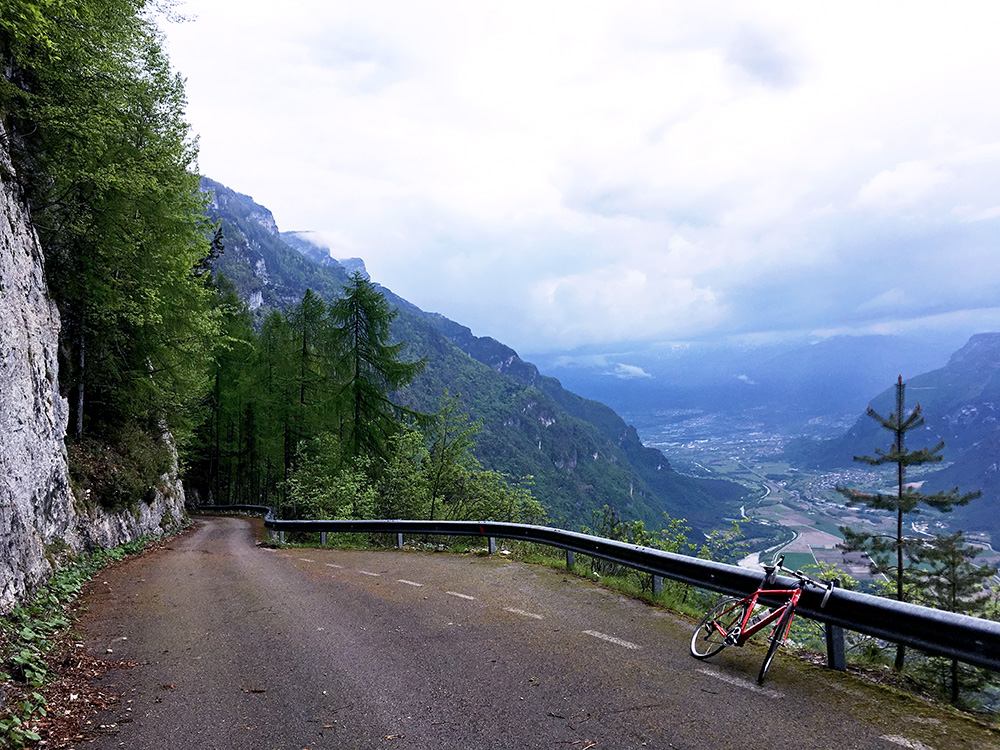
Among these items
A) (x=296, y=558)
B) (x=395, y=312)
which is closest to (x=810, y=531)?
(x=395, y=312)

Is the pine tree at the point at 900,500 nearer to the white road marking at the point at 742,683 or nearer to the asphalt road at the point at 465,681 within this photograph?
the asphalt road at the point at 465,681

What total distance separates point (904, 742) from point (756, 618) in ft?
5.25

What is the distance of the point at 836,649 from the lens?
4.82 meters

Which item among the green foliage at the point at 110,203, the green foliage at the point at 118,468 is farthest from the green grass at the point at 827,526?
the green foliage at the point at 110,203

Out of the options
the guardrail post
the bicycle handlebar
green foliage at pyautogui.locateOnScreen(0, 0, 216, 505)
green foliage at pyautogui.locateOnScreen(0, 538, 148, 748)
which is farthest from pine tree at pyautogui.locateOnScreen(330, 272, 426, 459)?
the guardrail post

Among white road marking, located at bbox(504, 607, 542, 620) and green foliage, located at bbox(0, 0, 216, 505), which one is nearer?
white road marking, located at bbox(504, 607, 542, 620)

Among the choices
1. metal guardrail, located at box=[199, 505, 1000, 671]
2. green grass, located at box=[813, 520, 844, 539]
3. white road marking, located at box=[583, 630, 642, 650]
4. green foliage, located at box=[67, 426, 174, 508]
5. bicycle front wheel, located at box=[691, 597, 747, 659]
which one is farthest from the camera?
green grass, located at box=[813, 520, 844, 539]

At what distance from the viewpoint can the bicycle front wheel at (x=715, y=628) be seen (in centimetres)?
518

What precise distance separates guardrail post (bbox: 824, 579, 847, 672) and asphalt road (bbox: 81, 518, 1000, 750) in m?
0.23

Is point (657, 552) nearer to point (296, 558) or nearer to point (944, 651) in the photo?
point (944, 651)

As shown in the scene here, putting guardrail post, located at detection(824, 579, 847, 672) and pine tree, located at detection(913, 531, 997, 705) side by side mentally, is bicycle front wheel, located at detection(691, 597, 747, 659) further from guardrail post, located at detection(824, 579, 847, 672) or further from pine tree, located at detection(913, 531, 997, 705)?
pine tree, located at detection(913, 531, 997, 705)

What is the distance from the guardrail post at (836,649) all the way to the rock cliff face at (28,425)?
31.9ft

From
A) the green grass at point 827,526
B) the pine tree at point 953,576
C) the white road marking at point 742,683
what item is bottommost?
the green grass at point 827,526

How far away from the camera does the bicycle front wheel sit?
518cm
